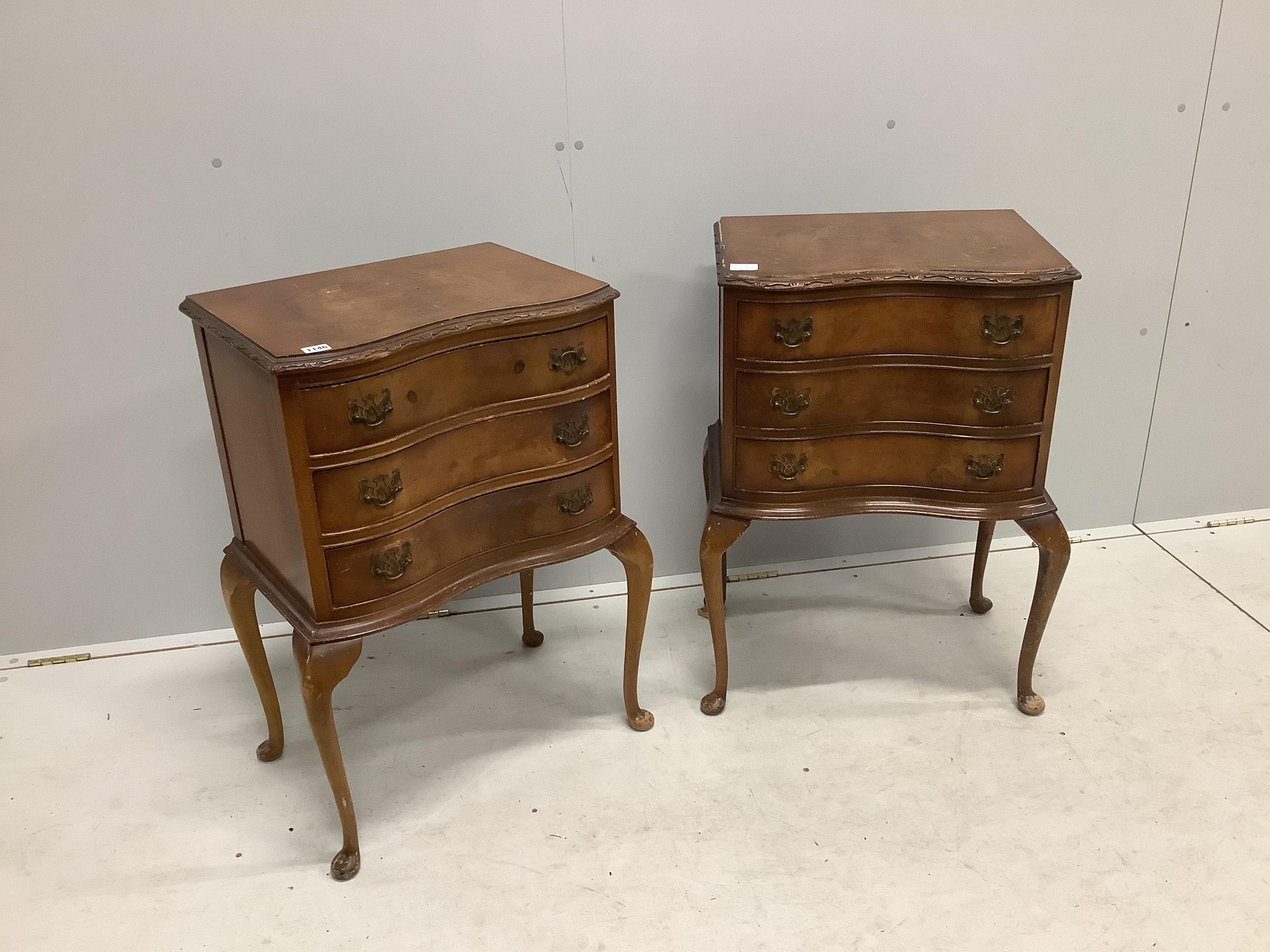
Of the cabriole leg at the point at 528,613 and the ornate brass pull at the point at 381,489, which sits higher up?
the ornate brass pull at the point at 381,489

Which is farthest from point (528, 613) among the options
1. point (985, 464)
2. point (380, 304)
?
point (985, 464)

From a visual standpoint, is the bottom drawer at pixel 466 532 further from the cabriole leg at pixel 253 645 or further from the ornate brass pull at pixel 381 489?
the cabriole leg at pixel 253 645

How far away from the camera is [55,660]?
2.75 m

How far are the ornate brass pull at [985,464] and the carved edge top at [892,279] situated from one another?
383 millimetres

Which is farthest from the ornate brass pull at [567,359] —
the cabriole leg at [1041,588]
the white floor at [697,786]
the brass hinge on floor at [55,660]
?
the brass hinge on floor at [55,660]

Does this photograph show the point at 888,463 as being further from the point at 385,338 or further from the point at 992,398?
the point at 385,338

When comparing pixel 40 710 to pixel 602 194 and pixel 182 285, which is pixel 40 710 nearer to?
pixel 182 285

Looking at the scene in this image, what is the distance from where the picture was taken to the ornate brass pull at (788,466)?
226cm

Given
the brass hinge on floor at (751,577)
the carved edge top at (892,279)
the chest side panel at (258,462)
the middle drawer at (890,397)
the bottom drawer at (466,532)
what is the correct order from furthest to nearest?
1. the brass hinge on floor at (751,577)
2. the middle drawer at (890,397)
3. the carved edge top at (892,279)
4. the bottom drawer at (466,532)
5. the chest side panel at (258,462)

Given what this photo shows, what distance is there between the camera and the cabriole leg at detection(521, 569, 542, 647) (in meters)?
2.70

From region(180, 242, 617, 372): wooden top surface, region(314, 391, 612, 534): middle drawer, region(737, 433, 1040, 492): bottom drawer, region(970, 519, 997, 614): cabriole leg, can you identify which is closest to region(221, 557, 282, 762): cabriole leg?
region(314, 391, 612, 534): middle drawer

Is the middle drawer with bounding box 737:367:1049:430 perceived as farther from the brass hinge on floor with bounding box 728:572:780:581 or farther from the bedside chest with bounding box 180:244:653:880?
the brass hinge on floor with bounding box 728:572:780:581

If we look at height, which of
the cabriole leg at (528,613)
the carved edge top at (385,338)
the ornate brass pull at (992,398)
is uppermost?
the carved edge top at (385,338)

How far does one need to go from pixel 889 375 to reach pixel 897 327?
0.35 ft
